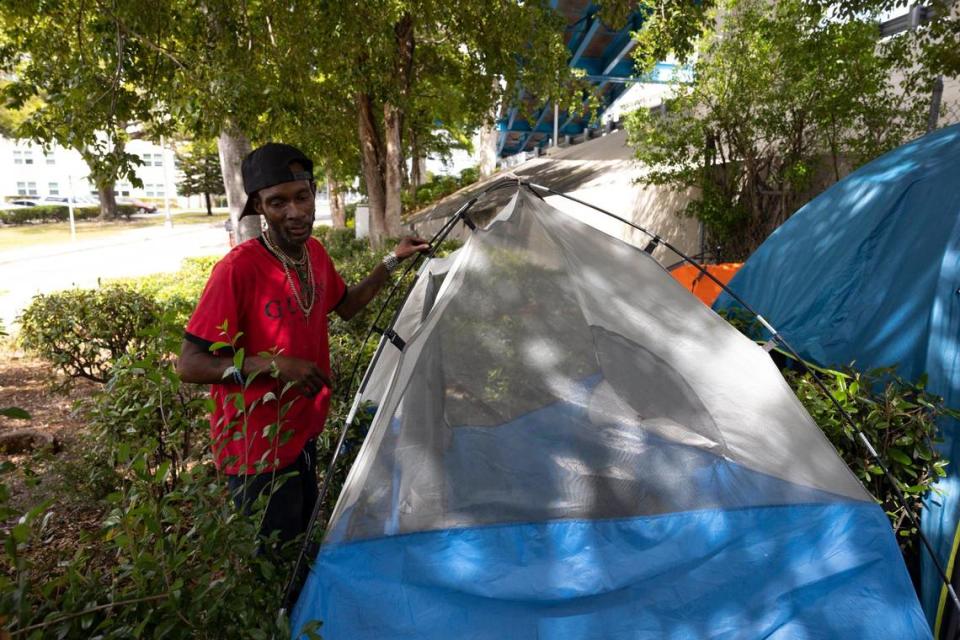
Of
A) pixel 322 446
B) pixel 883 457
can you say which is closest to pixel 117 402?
pixel 322 446

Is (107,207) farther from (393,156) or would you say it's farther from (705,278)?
(705,278)

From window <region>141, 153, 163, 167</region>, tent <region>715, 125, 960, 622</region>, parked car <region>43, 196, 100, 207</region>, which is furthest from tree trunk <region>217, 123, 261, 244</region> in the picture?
window <region>141, 153, 163, 167</region>

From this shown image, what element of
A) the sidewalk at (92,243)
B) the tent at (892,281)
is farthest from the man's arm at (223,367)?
the sidewalk at (92,243)

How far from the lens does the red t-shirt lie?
6.77 feet

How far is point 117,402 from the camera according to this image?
10.4 ft

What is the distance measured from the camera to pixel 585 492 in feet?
7.44

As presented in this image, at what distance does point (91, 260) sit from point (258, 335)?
20.7m

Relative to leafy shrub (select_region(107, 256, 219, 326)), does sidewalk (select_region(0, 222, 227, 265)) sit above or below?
above

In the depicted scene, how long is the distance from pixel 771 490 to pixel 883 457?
0.85 m

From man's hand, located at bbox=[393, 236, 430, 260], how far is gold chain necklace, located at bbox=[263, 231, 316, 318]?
1.64 ft

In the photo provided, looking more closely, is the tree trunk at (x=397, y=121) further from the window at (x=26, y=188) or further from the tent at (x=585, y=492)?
the window at (x=26, y=188)

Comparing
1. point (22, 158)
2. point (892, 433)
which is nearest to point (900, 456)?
point (892, 433)

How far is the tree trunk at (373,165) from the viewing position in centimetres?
1009

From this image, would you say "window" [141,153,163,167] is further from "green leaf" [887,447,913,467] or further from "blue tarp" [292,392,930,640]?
"green leaf" [887,447,913,467]
